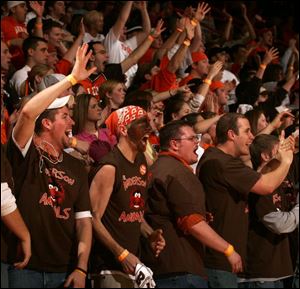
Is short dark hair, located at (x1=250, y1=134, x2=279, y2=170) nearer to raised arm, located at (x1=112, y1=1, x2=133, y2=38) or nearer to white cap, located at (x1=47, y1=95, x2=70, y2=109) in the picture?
white cap, located at (x1=47, y1=95, x2=70, y2=109)

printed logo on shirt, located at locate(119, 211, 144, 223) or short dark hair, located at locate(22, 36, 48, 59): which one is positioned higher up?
printed logo on shirt, located at locate(119, 211, 144, 223)

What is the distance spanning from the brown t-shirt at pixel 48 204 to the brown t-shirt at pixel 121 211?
0.33 metres

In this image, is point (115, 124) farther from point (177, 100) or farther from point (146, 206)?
point (177, 100)

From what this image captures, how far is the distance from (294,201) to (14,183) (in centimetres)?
290

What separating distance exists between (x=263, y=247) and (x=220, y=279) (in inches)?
25.0

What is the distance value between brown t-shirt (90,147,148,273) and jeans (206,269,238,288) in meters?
0.74

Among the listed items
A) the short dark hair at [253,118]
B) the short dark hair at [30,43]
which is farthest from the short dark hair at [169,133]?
the short dark hair at [30,43]

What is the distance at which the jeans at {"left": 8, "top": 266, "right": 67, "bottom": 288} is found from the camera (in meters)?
Answer: 4.47

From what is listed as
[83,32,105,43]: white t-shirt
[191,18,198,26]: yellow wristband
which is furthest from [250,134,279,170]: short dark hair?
[83,32,105,43]: white t-shirt

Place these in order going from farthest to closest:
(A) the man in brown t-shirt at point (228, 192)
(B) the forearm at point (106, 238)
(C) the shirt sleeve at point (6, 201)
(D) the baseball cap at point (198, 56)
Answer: (D) the baseball cap at point (198, 56), (A) the man in brown t-shirt at point (228, 192), (B) the forearm at point (106, 238), (C) the shirt sleeve at point (6, 201)

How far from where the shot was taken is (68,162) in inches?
189

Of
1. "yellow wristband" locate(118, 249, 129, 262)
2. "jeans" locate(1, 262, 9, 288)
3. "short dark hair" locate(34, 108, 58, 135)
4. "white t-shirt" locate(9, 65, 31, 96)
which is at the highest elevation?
"short dark hair" locate(34, 108, 58, 135)

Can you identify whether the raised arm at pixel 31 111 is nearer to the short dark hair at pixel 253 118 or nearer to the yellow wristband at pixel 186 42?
the short dark hair at pixel 253 118

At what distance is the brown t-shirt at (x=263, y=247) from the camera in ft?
20.0
